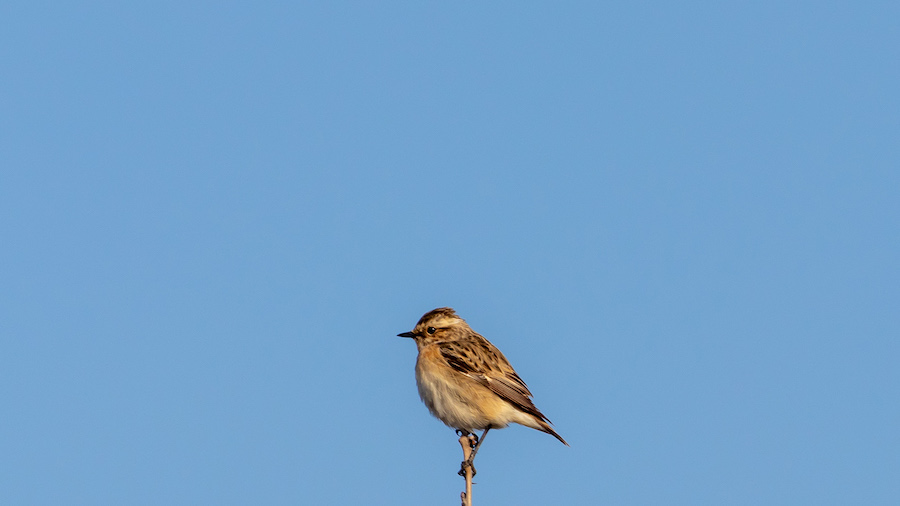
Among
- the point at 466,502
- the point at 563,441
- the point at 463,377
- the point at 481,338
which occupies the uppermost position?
the point at 481,338

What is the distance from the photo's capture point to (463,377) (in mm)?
15773

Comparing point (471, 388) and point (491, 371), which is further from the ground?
point (491, 371)

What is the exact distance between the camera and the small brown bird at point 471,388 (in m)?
15.7

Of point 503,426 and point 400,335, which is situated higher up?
point 400,335

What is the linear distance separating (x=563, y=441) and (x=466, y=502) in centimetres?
518

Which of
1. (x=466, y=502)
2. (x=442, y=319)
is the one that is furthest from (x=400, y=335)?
(x=466, y=502)

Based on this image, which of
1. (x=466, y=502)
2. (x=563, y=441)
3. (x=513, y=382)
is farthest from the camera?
(x=513, y=382)

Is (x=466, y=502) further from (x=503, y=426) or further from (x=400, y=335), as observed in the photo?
(x=400, y=335)

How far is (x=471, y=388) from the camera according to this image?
1570cm

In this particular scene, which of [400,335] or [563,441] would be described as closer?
[563,441]

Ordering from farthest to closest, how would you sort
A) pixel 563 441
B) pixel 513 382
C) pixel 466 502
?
pixel 513 382, pixel 563 441, pixel 466 502

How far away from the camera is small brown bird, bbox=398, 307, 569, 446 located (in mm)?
15656

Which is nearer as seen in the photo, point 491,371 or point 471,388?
point 471,388

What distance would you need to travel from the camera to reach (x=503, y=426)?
15891 millimetres
